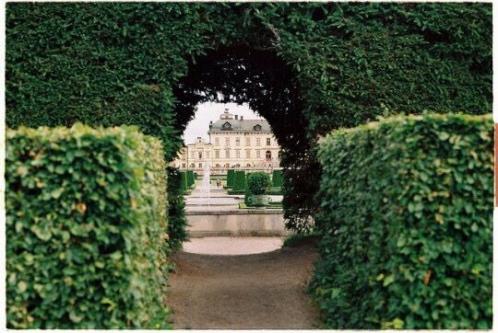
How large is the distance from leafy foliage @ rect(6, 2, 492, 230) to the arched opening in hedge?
2.00 meters

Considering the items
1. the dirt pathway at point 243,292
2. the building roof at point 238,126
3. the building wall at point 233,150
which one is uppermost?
the building roof at point 238,126

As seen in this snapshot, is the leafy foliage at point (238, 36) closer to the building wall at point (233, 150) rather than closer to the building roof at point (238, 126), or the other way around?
the building wall at point (233, 150)

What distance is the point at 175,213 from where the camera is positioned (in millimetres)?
11031

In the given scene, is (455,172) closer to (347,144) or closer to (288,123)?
(347,144)

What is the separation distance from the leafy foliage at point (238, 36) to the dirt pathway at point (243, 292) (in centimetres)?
212

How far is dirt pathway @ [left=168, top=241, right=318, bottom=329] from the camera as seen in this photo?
6.95m

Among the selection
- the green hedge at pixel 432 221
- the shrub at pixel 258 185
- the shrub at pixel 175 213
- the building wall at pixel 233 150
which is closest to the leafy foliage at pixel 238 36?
the shrub at pixel 175 213

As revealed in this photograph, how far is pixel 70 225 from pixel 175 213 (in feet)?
20.7

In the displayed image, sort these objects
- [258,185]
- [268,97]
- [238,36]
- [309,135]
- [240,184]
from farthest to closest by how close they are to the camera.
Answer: [240,184], [258,185], [268,97], [309,135], [238,36]

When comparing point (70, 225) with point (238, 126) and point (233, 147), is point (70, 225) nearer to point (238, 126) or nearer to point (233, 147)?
point (233, 147)

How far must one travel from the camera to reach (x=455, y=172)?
4.81 metres

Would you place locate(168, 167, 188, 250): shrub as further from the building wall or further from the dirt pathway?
the building wall

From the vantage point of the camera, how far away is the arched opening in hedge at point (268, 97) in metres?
11.5

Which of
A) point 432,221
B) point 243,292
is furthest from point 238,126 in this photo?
point 432,221
